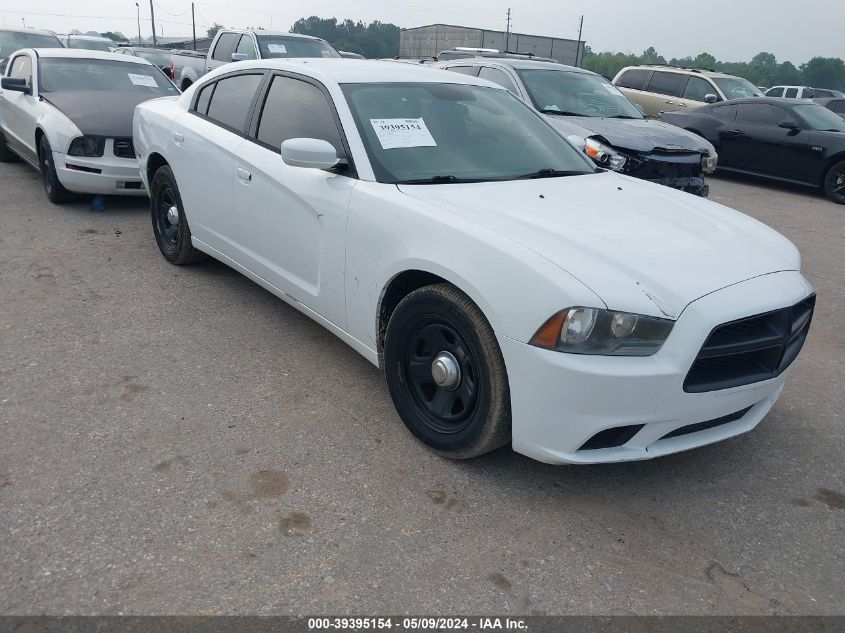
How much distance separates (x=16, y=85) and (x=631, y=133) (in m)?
6.56

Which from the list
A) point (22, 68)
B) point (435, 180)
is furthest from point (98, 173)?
point (435, 180)

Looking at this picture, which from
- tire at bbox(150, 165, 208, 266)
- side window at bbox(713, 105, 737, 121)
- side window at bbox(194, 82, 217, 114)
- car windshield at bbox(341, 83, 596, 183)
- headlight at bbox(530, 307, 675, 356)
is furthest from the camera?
side window at bbox(713, 105, 737, 121)

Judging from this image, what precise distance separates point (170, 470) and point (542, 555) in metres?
1.55

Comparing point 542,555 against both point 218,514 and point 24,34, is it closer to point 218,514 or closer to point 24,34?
point 218,514

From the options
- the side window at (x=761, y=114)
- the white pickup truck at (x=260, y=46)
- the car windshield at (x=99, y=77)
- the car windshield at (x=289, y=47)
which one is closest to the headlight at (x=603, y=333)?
the car windshield at (x=99, y=77)

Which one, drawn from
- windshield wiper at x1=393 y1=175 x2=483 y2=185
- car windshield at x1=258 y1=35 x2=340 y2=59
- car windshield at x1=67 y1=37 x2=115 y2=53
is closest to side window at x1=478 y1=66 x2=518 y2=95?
car windshield at x1=258 y1=35 x2=340 y2=59

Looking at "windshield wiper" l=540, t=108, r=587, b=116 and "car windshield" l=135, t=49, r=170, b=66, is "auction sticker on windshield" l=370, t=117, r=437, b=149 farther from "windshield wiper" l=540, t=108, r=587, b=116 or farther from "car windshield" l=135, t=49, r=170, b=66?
"car windshield" l=135, t=49, r=170, b=66

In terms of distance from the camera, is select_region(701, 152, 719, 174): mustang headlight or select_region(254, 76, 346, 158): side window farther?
select_region(701, 152, 719, 174): mustang headlight

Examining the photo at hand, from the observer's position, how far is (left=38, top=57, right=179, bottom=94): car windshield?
7777mm

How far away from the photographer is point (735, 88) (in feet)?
45.2

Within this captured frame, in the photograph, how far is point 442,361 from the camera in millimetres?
3062

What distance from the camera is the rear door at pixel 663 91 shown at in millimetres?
13969

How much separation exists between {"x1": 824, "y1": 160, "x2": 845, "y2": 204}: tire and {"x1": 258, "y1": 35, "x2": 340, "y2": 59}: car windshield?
816 cm

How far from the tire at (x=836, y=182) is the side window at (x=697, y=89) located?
375 centimetres
